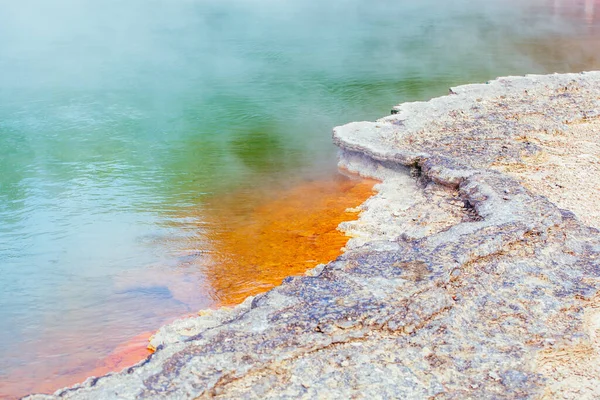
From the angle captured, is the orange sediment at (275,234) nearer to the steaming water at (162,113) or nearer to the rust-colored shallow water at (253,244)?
the rust-colored shallow water at (253,244)

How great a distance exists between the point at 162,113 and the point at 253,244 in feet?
12.1

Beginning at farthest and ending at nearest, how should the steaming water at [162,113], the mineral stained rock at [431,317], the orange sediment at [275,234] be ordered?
the orange sediment at [275,234] < the steaming water at [162,113] < the mineral stained rock at [431,317]

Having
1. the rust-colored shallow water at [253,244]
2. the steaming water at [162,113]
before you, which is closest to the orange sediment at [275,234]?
the rust-colored shallow water at [253,244]

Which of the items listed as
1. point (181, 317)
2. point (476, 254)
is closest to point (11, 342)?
point (181, 317)

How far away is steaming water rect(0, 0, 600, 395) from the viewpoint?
443 centimetres

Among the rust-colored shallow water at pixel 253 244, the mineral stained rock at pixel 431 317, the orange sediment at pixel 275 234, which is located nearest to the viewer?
the mineral stained rock at pixel 431 317

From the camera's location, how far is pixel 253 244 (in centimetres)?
499

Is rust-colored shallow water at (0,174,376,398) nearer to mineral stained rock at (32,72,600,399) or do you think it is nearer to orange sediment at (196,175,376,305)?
orange sediment at (196,175,376,305)

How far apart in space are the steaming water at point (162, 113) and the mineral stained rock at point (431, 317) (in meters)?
0.81

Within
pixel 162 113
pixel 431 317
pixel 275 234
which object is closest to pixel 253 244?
pixel 275 234

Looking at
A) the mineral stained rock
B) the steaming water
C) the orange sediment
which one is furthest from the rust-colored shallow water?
the mineral stained rock

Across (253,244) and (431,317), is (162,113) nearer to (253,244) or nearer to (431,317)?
(253,244)

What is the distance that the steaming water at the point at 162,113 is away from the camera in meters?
4.43

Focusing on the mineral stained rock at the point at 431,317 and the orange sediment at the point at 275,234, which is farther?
the orange sediment at the point at 275,234
